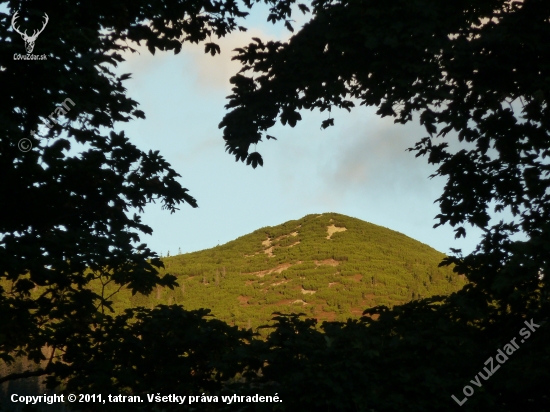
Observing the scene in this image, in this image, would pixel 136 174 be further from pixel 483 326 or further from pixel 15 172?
pixel 483 326

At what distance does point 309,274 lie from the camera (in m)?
30.8

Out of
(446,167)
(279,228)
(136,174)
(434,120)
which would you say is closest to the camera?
(434,120)

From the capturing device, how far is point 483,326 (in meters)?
8.26

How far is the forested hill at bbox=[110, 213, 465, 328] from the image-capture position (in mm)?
25406

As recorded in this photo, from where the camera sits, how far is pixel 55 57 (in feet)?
20.3

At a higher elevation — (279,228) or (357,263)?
(279,228)

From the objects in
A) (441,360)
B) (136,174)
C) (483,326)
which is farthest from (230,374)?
(483,326)

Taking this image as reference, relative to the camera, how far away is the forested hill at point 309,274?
25.4 m

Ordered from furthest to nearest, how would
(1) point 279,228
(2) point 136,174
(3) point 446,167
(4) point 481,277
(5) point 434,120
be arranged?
(1) point 279,228, (3) point 446,167, (4) point 481,277, (2) point 136,174, (5) point 434,120

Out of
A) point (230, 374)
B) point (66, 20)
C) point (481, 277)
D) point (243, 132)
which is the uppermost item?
point (66, 20)

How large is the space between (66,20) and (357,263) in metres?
27.5

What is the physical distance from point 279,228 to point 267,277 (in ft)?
34.8

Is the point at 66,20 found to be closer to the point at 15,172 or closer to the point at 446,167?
the point at 15,172

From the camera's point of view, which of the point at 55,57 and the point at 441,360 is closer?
the point at 55,57
